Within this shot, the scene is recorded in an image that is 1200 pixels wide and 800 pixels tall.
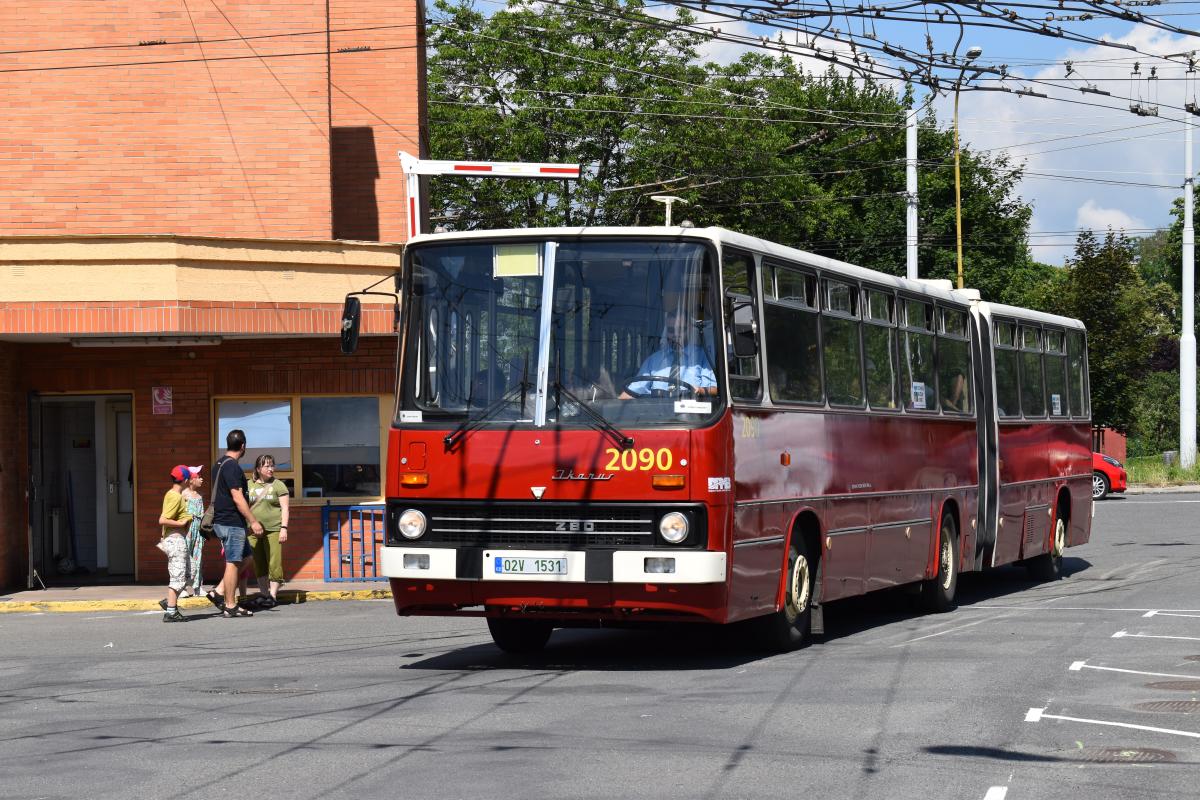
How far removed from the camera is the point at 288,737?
9078mm

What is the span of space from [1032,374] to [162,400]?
10.5 meters

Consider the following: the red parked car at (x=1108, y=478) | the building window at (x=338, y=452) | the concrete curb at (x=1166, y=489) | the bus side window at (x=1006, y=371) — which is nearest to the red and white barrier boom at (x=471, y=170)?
the building window at (x=338, y=452)

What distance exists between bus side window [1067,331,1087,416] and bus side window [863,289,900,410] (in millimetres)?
7329

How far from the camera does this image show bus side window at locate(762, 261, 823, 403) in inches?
499

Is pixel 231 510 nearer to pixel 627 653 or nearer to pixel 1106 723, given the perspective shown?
pixel 627 653

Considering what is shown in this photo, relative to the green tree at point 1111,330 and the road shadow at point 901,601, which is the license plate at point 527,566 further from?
the green tree at point 1111,330

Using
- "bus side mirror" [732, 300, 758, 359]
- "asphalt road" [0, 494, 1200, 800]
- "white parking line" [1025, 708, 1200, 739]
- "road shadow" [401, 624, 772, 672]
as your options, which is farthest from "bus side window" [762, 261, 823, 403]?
"white parking line" [1025, 708, 1200, 739]

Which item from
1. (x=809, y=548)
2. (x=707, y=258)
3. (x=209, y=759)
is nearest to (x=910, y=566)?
(x=809, y=548)

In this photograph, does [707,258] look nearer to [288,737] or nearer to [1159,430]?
[288,737]

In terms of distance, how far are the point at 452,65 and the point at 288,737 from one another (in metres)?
40.3

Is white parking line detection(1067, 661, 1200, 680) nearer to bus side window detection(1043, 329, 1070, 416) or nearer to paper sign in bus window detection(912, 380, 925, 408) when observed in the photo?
paper sign in bus window detection(912, 380, 925, 408)

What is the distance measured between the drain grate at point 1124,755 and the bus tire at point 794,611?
433 centimetres

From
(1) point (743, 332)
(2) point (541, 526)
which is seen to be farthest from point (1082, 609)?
(2) point (541, 526)

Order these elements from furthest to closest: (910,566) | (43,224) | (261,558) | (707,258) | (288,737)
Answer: (43,224) < (261,558) < (910,566) < (707,258) < (288,737)
